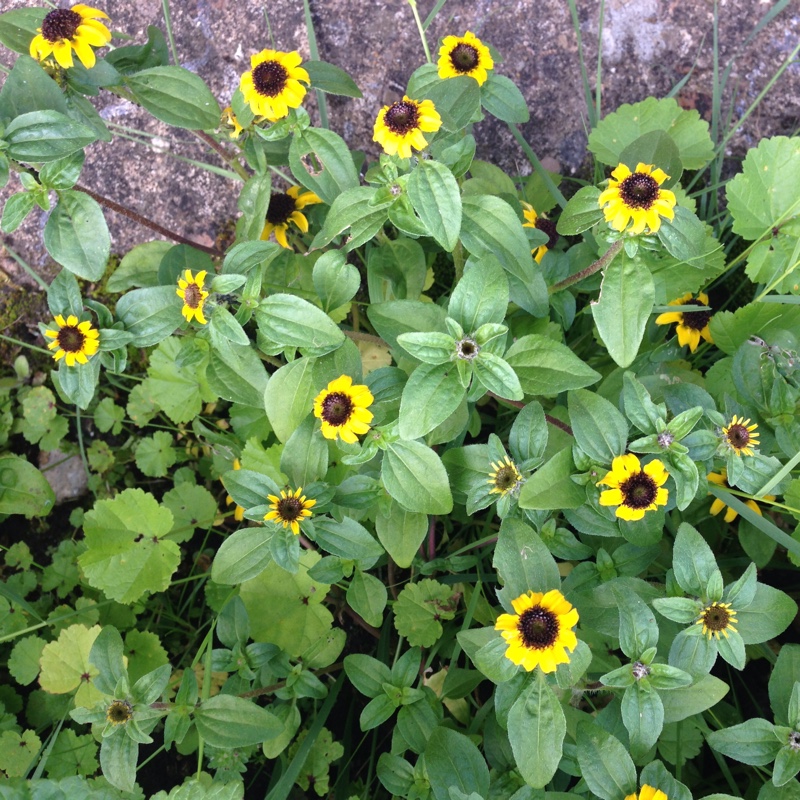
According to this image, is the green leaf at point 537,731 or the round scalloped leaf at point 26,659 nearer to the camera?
the green leaf at point 537,731

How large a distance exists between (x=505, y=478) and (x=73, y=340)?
1.06 metres

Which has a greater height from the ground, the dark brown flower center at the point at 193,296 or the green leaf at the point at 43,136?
the green leaf at the point at 43,136

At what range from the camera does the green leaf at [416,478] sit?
63.5 inches

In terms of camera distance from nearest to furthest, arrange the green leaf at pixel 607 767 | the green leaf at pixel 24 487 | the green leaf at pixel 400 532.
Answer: the green leaf at pixel 607 767
the green leaf at pixel 400 532
the green leaf at pixel 24 487

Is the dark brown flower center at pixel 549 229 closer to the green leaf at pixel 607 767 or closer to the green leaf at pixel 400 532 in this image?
the green leaf at pixel 400 532

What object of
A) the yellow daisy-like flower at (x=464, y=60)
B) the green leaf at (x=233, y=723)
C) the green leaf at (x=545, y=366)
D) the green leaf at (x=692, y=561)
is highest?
the yellow daisy-like flower at (x=464, y=60)

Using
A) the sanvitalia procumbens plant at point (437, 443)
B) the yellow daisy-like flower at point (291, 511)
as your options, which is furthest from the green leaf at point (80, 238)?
the yellow daisy-like flower at point (291, 511)

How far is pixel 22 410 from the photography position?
8.66 ft

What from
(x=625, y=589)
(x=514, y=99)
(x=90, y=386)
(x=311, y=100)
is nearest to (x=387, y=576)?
(x=625, y=589)

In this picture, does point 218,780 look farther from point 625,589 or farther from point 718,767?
point 718,767

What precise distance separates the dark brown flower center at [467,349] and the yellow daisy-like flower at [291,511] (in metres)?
0.49

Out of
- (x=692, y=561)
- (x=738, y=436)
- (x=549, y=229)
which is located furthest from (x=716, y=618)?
(x=549, y=229)

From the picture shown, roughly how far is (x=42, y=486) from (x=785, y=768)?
2344 millimetres

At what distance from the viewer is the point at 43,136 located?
154 centimetres
